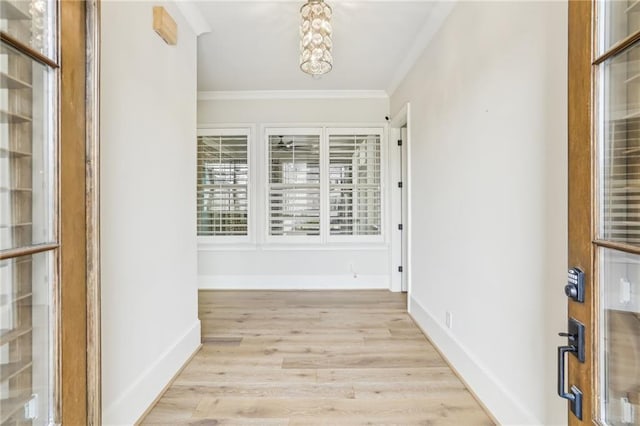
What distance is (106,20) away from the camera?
1.55 m

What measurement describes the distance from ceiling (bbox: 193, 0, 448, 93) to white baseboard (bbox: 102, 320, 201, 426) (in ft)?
8.60

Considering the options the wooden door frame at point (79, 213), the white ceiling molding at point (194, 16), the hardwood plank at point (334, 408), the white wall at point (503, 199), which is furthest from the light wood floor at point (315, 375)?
the white ceiling molding at point (194, 16)

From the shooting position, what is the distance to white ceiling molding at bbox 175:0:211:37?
Result: 2402 millimetres

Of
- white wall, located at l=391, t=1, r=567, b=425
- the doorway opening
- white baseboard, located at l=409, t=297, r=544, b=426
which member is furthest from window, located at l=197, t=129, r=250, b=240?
white baseboard, located at l=409, t=297, r=544, b=426

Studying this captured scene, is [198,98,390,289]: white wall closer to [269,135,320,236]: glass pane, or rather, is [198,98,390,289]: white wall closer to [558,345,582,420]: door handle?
[269,135,320,236]: glass pane

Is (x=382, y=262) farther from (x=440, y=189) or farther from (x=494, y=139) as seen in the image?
(x=494, y=139)

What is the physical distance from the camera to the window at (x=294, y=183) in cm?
455

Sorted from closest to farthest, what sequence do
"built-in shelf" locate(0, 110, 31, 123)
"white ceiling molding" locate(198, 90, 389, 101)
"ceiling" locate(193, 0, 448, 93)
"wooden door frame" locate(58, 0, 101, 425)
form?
"built-in shelf" locate(0, 110, 31, 123), "wooden door frame" locate(58, 0, 101, 425), "ceiling" locate(193, 0, 448, 93), "white ceiling molding" locate(198, 90, 389, 101)

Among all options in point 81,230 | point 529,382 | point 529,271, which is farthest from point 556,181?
point 81,230

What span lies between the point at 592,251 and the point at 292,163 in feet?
12.9

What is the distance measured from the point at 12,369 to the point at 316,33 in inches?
90.0

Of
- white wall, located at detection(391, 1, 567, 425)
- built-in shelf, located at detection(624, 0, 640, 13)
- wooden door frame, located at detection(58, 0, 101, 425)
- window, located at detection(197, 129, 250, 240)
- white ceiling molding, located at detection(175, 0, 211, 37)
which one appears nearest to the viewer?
built-in shelf, located at detection(624, 0, 640, 13)

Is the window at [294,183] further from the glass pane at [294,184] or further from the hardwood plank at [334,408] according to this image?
the hardwood plank at [334,408]

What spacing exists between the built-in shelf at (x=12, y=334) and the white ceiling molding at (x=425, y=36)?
3.05 meters
